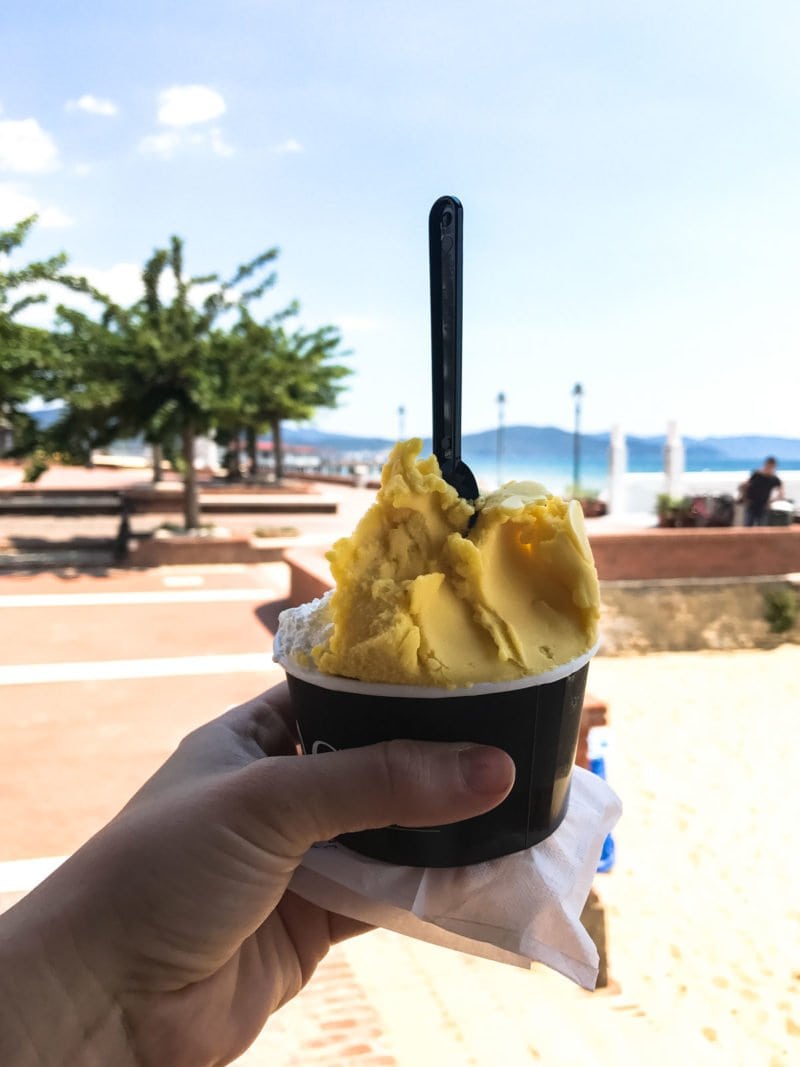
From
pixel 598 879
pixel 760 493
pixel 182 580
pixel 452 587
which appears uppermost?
pixel 452 587

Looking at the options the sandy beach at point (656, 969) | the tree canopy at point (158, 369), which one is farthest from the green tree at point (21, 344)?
the sandy beach at point (656, 969)

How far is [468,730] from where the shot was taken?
1.46 meters

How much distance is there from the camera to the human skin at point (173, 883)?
136cm

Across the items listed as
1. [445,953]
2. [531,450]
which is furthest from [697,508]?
[531,450]

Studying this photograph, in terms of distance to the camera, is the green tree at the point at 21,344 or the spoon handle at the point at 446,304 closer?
the spoon handle at the point at 446,304

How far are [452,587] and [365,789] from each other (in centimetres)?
38

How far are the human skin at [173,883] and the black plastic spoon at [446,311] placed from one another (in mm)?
600

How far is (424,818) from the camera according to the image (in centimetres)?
140

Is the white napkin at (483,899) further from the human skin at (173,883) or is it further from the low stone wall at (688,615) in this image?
the low stone wall at (688,615)

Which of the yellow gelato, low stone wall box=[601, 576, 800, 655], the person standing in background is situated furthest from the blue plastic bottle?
the person standing in background

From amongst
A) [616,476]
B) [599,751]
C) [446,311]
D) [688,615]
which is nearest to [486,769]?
[446,311]

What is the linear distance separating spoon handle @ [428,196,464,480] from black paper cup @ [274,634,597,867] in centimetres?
49

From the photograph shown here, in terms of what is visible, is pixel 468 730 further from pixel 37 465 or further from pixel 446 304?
pixel 37 465

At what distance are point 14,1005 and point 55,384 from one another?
12636 mm
